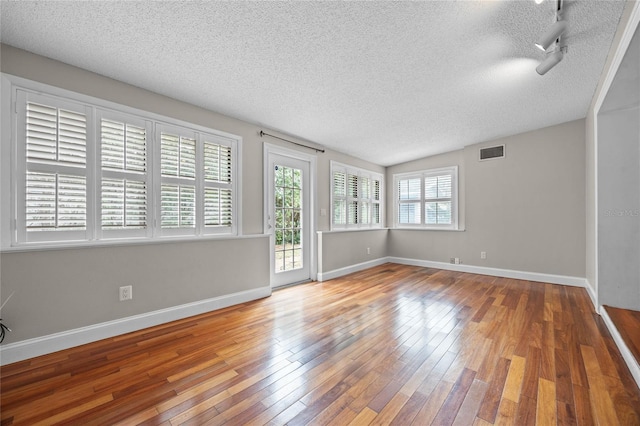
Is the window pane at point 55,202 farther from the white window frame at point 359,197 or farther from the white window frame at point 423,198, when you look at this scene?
the white window frame at point 423,198

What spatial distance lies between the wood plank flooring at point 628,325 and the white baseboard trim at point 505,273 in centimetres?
152

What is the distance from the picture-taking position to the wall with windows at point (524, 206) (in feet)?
13.9

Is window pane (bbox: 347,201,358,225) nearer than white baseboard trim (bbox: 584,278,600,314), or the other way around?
white baseboard trim (bbox: 584,278,600,314)

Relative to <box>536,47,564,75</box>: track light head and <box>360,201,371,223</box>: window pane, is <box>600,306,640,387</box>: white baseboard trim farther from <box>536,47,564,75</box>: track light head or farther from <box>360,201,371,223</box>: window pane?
<box>360,201,371,223</box>: window pane

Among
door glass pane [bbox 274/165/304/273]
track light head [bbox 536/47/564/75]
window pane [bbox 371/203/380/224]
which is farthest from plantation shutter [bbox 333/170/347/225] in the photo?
track light head [bbox 536/47/564/75]

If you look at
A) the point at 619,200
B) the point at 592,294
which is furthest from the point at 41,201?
the point at 592,294

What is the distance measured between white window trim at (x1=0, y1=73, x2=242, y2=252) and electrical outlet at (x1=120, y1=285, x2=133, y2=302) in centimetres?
43

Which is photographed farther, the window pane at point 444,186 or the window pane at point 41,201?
the window pane at point 444,186

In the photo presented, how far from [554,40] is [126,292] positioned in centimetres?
427

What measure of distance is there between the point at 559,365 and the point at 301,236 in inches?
130

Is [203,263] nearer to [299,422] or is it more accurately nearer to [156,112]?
[156,112]

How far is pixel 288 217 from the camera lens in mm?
4203

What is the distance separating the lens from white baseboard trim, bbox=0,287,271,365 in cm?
205

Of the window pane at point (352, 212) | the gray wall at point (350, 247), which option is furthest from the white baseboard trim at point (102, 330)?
the window pane at point (352, 212)
